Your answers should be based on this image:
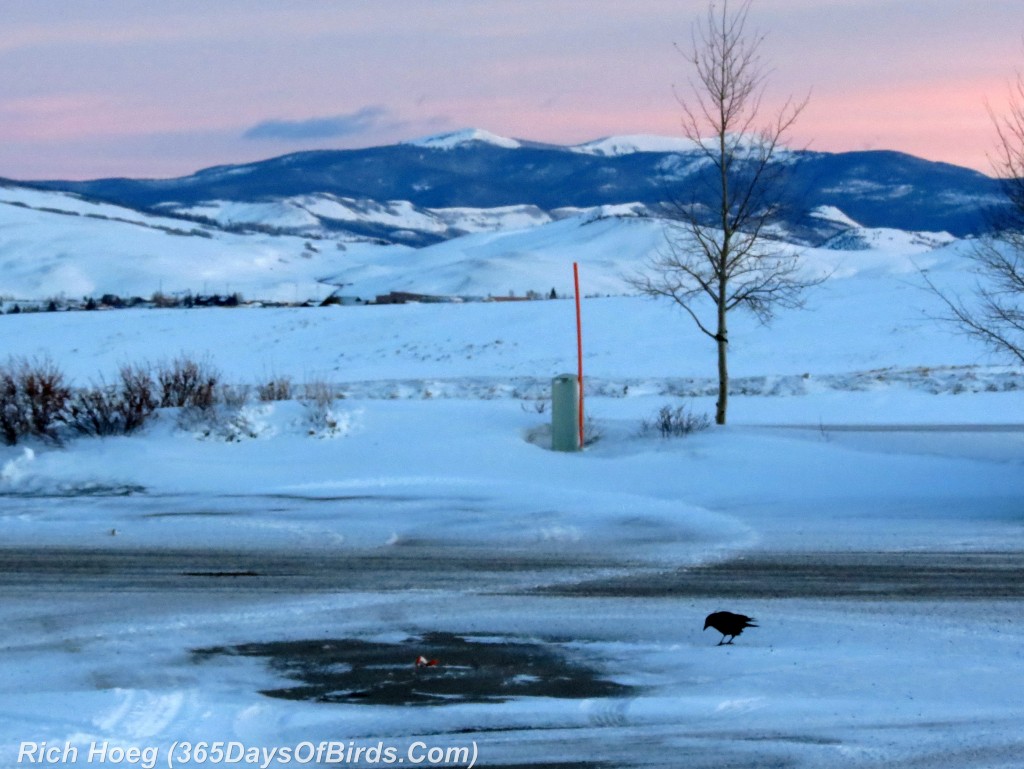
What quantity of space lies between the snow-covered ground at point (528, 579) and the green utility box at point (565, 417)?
0.45 metres

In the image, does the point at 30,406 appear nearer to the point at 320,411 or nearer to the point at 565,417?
the point at 320,411

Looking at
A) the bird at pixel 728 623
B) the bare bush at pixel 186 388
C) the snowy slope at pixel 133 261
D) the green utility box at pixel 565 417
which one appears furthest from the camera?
the snowy slope at pixel 133 261

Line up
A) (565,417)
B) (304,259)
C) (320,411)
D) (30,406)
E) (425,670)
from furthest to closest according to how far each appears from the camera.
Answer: (304,259) → (320,411) → (30,406) → (565,417) → (425,670)

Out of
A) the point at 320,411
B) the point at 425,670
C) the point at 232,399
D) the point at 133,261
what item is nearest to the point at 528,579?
the point at 425,670

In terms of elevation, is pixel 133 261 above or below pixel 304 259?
above

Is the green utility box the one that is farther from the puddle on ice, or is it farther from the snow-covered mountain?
the snow-covered mountain

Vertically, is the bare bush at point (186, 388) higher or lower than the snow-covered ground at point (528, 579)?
higher

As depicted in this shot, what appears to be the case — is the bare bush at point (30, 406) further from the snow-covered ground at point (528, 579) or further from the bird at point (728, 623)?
the bird at point (728, 623)

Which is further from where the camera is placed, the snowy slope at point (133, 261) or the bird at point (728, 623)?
the snowy slope at point (133, 261)

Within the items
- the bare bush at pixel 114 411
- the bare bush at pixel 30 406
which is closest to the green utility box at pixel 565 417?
the bare bush at pixel 114 411

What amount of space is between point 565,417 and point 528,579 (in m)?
5.69

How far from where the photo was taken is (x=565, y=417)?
14.9 metres

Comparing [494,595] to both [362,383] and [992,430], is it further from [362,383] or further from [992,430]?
[362,383]

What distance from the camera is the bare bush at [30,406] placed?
591 inches
